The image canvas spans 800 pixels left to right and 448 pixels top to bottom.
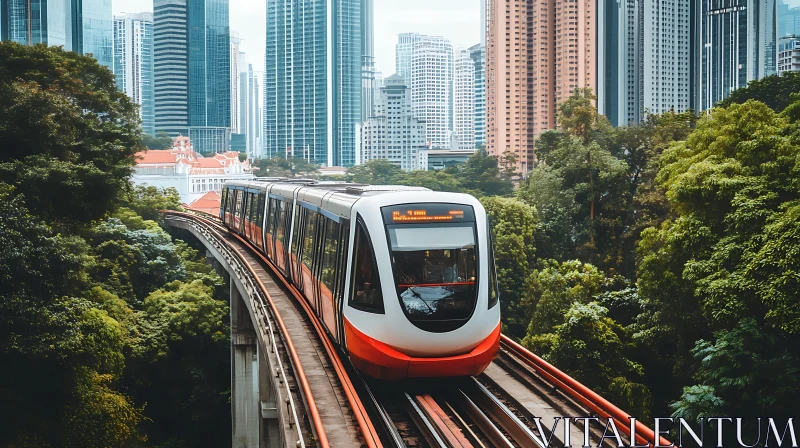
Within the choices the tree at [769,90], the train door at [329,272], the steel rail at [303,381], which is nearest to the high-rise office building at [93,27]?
the tree at [769,90]

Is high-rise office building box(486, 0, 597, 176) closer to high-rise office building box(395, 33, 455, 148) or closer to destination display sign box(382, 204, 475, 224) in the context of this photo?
destination display sign box(382, 204, 475, 224)

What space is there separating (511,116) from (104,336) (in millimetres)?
71610

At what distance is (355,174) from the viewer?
78.9 m

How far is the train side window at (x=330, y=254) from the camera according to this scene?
37.1ft

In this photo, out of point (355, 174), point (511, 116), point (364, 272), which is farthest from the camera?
point (511, 116)


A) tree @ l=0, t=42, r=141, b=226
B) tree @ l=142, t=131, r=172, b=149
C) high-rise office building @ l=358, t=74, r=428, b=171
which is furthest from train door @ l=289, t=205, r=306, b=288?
high-rise office building @ l=358, t=74, r=428, b=171

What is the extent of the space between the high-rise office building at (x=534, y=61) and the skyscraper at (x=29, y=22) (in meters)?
46.6

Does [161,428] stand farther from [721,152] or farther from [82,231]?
[721,152]

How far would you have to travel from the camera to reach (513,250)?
109 ft

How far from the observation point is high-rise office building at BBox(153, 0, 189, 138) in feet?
548

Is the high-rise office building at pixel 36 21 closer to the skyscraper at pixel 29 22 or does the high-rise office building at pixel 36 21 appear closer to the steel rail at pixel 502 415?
the skyscraper at pixel 29 22

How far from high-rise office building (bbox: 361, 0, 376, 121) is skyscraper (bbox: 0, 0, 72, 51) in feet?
297

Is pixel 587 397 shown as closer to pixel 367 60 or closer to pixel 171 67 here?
pixel 171 67

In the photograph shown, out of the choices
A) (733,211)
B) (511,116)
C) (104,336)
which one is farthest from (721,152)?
(511,116)
